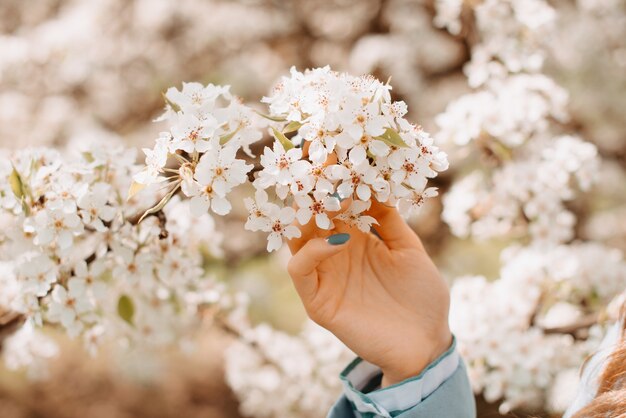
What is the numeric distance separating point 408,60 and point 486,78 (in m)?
1.56

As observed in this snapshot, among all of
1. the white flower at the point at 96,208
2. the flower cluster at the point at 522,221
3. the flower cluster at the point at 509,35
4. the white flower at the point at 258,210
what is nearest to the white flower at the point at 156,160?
the white flower at the point at 258,210

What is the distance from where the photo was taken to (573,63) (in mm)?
3512

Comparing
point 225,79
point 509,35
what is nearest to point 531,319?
point 509,35

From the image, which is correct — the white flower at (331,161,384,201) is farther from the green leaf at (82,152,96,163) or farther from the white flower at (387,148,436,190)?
the green leaf at (82,152,96,163)

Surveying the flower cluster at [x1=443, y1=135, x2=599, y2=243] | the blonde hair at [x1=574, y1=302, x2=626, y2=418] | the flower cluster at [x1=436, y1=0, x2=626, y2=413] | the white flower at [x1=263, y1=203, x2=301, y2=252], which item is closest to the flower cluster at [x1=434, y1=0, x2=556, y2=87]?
the flower cluster at [x1=436, y1=0, x2=626, y2=413]

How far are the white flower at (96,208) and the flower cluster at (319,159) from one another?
240 millimetres

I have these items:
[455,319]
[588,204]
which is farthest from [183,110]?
[588,204]

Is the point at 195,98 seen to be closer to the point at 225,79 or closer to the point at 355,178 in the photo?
the point at 355,178

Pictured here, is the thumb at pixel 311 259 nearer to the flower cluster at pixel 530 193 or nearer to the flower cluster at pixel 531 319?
the flower cluster at pixel 531 319

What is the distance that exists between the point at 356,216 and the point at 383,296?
22 cm

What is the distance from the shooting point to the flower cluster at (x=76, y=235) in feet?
4.16

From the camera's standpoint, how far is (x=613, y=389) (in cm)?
109

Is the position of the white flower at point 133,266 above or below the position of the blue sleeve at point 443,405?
above

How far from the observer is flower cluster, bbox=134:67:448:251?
0.99 metres
